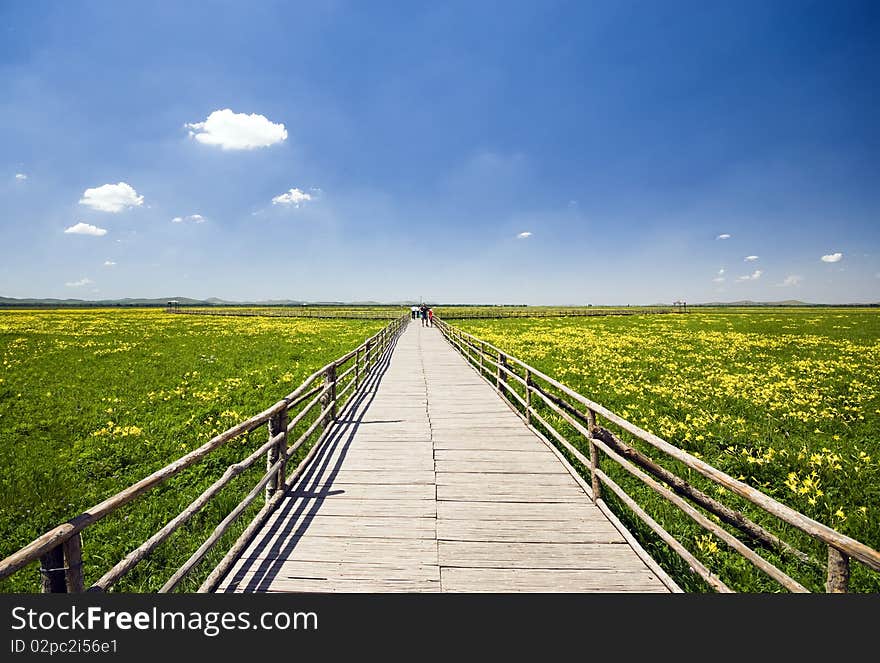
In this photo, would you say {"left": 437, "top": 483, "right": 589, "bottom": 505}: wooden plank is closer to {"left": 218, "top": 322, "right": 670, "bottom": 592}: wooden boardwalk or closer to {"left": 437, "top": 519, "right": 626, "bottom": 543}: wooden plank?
{"left": 218, "top": 322, "right": 670, "bottom": 592}: wooden boardwalk

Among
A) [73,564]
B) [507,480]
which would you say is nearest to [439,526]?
[507,480]

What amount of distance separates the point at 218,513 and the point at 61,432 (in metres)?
6.10

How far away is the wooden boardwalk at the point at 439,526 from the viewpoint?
330cm

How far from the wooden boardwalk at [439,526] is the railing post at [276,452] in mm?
259

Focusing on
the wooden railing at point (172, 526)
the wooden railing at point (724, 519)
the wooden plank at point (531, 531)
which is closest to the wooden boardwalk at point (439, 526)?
the wooden plank at point (531, 531)

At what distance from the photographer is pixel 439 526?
4.09 meters

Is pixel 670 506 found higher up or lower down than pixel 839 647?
lower down

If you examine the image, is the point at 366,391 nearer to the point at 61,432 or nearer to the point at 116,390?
the point at 61,432

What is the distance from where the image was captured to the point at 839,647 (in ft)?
7.52

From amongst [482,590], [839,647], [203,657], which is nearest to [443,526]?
→ [482,590]

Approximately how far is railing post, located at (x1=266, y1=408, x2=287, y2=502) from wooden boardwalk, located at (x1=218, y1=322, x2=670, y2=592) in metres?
0.26

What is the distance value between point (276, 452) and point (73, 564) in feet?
8.32

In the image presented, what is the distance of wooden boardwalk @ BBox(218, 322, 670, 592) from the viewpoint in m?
3.30

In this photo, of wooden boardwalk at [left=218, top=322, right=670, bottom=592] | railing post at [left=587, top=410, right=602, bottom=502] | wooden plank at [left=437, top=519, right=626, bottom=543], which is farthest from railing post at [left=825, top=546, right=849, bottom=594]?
railing post at [left=587, top=410, right=602, bottom=502]
